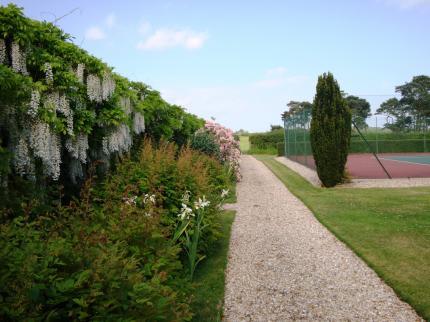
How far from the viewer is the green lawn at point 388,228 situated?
16.2 feet

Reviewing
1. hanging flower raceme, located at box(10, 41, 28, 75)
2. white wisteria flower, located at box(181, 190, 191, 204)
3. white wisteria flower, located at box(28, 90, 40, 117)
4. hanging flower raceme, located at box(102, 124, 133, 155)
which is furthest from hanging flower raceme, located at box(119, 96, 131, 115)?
white wisteria flower, located at box(28, 90, 40, 117)

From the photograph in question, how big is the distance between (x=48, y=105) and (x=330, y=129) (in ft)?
32.8

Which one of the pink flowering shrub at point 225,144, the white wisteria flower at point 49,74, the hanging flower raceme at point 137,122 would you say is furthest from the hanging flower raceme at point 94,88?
the pink flowering shrub at point 225,144

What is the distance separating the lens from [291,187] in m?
13.5

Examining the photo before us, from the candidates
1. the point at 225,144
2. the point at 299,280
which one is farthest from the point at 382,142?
the point at 299,280

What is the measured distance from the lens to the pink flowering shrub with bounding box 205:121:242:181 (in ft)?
51.7

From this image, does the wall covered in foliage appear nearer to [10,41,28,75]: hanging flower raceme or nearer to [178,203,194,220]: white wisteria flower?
[10,41,28,75]: hanging flower raceme

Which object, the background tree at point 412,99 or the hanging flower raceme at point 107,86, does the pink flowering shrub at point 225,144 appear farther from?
the background tree at point 412,99

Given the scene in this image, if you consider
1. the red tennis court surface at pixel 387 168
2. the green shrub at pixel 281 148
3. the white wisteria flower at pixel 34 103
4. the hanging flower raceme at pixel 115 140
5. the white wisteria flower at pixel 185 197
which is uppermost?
the white wisteria flower at pixel 34 103

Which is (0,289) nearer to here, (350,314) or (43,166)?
(43,166)

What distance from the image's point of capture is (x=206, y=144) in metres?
14.2

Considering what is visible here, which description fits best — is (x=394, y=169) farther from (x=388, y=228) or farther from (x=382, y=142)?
(x=388, y=228)

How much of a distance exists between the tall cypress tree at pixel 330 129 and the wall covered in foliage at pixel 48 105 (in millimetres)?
8313

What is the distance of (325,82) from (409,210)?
17.7 ft
